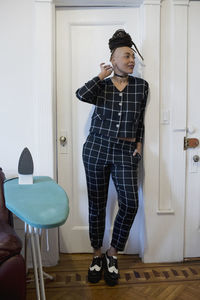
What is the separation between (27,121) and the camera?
6.31ft

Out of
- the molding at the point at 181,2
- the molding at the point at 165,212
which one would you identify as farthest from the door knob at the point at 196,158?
the molding at the point at 181,2

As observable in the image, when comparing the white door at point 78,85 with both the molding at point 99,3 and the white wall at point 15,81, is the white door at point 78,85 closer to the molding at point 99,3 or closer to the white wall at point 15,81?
the molding at point 99,3

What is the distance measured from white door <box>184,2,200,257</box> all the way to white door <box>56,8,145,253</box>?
382mm

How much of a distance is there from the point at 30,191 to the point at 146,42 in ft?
4.31

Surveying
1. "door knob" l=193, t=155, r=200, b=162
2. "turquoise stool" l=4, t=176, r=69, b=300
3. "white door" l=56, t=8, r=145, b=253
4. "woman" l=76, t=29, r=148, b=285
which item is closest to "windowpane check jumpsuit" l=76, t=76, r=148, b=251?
"woman" l=76, t=29, r=148, b=285

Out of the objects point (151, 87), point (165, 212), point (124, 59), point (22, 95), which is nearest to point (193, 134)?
point (151, 87)

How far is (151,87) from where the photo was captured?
1.92 meters

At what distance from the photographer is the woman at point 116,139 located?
1757 millimetres

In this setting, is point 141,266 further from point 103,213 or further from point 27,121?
point 27,121

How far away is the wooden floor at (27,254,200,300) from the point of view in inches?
64.6

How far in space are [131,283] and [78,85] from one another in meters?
1.47

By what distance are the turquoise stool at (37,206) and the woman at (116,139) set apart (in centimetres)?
40

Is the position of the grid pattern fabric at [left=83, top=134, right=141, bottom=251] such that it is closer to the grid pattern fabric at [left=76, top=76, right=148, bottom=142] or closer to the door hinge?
the grid pattern fabric at [left=76, top=76, right=148, bottom=142]

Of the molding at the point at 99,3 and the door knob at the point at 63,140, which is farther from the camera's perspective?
the door knob at the point at 63,140
